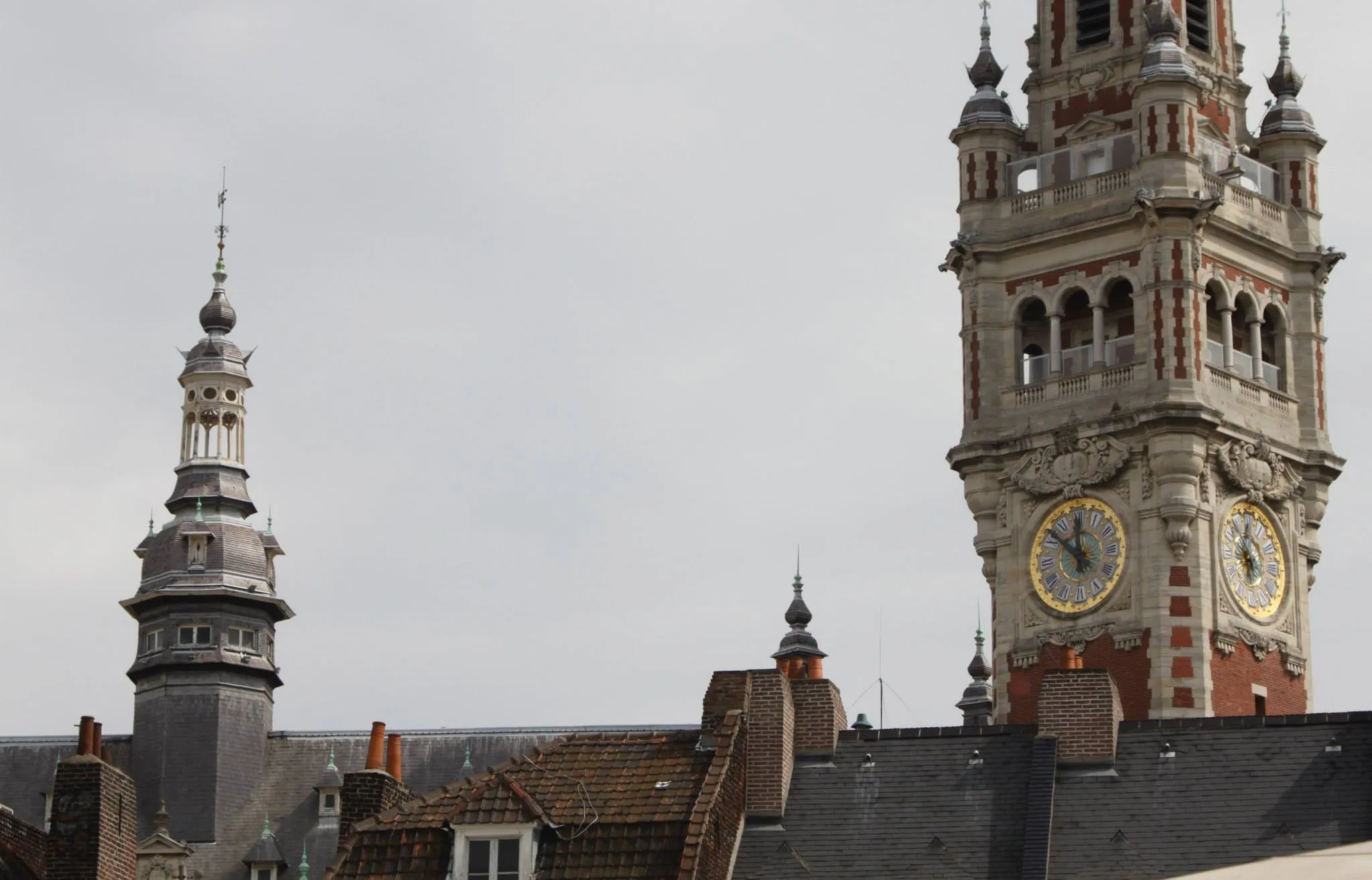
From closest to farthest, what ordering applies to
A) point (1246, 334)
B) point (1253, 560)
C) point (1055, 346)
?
point (1253, 560) → point (1055, 346) → point (1246, 334)

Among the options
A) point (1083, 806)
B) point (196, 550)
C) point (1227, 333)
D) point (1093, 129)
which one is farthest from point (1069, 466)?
point (1083, 806)

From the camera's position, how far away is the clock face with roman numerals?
99.2 meters

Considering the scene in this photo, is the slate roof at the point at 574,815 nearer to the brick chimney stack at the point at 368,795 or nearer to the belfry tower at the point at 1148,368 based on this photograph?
the brick chimney stack at the point at 368,795

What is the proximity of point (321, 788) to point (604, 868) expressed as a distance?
171 feet

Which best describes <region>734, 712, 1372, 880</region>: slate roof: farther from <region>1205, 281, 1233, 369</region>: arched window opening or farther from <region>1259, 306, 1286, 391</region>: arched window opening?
<region>1259, 306, 1286, 391</region>: arched window opening

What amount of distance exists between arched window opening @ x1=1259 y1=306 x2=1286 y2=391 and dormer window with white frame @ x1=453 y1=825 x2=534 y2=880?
43.3m

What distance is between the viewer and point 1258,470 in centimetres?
10000

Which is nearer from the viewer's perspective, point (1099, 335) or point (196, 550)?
point (1099, 335)

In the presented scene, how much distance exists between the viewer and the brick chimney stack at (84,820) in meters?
60.9

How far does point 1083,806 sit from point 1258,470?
3656 centimetres

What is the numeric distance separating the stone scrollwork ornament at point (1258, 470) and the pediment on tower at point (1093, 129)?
943cm

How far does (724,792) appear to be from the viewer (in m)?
63.9

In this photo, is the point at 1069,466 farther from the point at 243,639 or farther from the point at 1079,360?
the point at 243,639

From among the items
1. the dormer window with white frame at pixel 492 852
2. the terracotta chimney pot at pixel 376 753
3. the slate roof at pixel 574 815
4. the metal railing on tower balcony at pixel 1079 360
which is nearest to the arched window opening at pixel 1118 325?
the metal railing on tower balcony at pixel 1079 360
